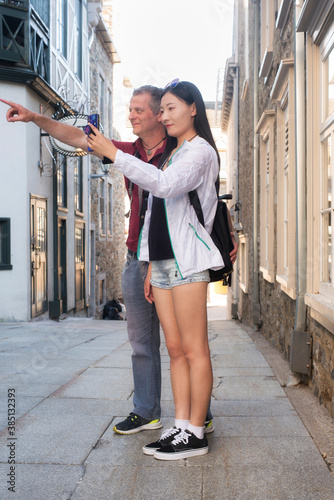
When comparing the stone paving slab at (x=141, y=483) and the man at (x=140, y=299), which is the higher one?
the man at (x=140, y=299)

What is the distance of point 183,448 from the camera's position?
240 cm

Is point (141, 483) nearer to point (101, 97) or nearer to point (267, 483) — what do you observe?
point (267, 483)

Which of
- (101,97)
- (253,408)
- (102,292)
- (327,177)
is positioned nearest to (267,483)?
(253,408)

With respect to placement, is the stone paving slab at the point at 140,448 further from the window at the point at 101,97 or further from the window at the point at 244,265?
the window at the point at 101,97

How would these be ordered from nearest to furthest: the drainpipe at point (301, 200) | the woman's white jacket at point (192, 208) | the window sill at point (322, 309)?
the woman's white jacket at point (192, 208) → the window sill at point (322, 309) → the drainpipe at point (301, 200)

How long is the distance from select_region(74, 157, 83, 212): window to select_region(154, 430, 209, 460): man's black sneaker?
1188 cm

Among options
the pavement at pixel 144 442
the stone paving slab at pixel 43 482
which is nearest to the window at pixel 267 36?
the pavement at pixel 144 442

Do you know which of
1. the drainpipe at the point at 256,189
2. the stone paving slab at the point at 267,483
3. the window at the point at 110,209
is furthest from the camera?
the window at the point at 110,209

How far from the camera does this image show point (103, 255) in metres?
18.2

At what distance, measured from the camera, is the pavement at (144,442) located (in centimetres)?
209

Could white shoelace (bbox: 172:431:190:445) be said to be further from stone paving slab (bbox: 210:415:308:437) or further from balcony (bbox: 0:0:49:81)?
balcony (bbox: 0:0:49:81)

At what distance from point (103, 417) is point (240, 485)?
1.10 metres

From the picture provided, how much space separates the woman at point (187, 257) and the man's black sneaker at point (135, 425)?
0.30 m

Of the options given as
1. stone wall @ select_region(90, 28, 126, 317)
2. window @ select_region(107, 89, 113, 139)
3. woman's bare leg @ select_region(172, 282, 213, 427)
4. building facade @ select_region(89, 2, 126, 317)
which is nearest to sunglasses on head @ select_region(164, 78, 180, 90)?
woman's bare leg @ select_region(172, 282, 213, 427)
